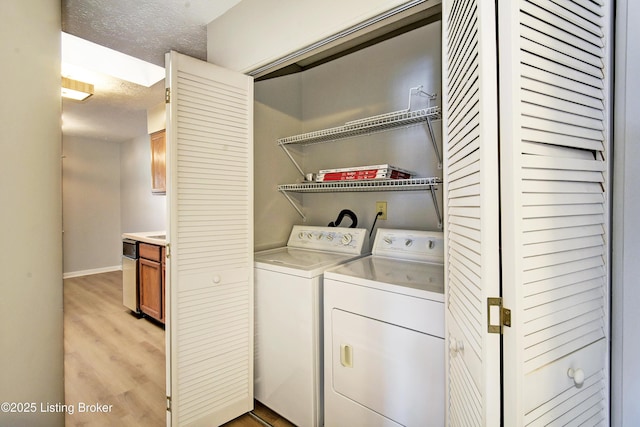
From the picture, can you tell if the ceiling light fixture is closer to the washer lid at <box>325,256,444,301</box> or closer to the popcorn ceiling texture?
the popcorn ceiling texture

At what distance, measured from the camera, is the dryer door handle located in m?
1.46

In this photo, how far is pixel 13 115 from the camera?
2.39 feet

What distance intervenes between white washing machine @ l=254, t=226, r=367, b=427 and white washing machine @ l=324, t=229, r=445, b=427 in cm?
8

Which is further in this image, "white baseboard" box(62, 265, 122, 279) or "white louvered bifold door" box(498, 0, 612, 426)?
"white baseboard" box(62, 265, 122, 279)

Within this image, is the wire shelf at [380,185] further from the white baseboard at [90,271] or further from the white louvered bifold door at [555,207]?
the white baseboard at [90,271]

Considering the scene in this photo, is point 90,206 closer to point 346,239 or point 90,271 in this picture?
point 90,271

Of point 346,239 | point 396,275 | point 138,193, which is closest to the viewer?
point 396,275

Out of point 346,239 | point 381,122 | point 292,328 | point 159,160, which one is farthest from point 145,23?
point 159,160

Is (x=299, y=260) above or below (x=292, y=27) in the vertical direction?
below

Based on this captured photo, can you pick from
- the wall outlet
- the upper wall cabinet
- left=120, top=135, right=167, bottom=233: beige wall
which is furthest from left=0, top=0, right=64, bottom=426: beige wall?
left=120, top=135, right=167, bottom=233: beige wall

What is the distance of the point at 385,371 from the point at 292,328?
1.81 ft

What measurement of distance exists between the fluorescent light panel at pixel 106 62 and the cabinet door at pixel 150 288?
1.88m

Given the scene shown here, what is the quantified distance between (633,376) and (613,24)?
972 millimetres

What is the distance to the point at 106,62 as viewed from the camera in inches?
112
